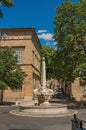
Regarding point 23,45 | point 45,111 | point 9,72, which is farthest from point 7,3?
point 23,45

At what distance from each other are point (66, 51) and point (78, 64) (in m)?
2.04

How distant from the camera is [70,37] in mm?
33125

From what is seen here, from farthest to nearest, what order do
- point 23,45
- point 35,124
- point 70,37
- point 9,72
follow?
point 23,45 → point 9,72 → point 70,37 → point 35,124

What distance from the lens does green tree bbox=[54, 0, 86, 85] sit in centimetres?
3338

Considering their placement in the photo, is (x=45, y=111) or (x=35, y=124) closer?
(x=35, y=124)

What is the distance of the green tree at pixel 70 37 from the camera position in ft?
109

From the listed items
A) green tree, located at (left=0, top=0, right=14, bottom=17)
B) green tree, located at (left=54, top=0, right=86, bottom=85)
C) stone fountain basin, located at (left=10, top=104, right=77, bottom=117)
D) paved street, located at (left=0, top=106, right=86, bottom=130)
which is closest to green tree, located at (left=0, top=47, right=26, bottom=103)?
green tree, located at (left=54, top=0, right=86, bottom=85)

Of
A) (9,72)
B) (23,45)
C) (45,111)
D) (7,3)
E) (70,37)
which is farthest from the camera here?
(23,45)

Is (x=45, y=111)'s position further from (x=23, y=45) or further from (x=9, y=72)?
(x=23, y=45)

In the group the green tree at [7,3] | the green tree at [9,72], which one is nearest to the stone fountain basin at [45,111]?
the green tree at [9,72]

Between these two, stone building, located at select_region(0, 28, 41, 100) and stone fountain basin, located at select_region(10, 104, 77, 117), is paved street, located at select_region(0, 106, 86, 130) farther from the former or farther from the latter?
stone building, located at select_region(0, 28, 41, 100)

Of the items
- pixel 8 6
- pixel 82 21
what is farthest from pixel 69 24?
pixel 8 6

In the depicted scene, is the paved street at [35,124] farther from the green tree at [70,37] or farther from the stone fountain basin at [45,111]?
the green tree at [70,37]

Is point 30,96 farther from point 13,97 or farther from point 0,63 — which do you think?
point 0,63
